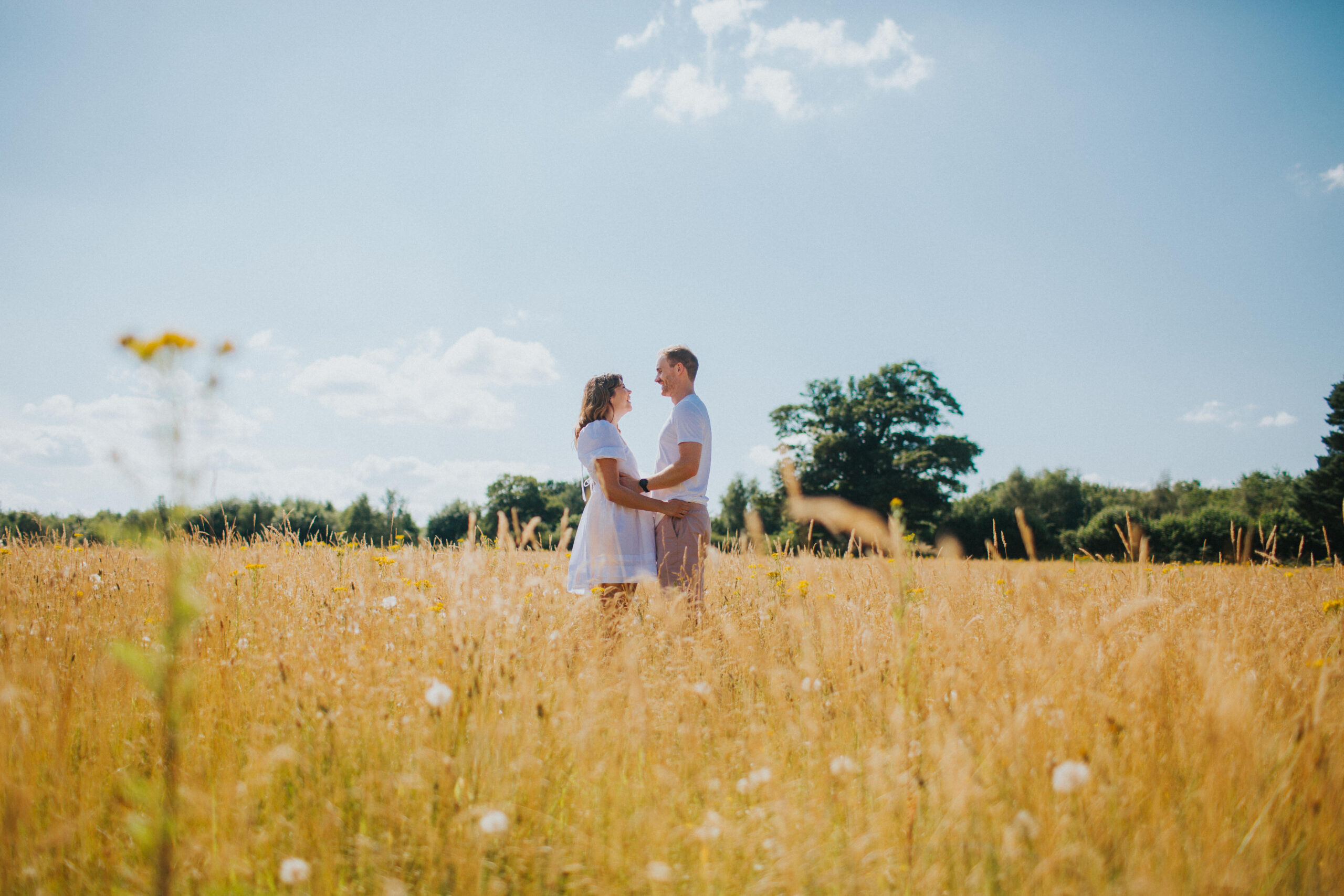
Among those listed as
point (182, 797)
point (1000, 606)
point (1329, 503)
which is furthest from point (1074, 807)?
point (1329, 503)

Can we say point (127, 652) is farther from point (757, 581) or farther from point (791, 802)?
point (757, 581)

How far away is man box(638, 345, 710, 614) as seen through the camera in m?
3.91

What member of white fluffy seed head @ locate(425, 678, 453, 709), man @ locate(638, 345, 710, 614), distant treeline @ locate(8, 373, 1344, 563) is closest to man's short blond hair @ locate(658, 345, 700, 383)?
man @ locate(638, 345, 710, 614)

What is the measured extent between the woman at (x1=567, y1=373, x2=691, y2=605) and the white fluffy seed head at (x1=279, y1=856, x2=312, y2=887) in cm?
228

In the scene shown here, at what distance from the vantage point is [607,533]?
3885 millimetres

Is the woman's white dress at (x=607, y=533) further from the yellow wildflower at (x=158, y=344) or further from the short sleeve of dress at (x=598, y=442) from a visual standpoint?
the yellow wildflower at (x=158, y=344)

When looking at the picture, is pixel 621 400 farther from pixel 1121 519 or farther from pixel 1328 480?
pixel 1328 480

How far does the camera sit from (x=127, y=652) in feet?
4.12

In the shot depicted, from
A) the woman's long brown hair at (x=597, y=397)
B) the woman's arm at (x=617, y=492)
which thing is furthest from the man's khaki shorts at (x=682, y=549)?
the woman's long brown hair at (x=597, y=397)

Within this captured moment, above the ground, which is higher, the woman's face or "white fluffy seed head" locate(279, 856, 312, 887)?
the woman's face

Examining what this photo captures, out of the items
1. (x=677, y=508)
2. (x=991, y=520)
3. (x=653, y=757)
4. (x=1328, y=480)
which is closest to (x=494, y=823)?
(x=653, y=757)

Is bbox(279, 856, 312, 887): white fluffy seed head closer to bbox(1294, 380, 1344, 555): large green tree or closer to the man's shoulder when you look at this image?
the man's shoulder

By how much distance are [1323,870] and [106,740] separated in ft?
12.4

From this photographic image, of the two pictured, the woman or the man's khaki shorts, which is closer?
the woman
